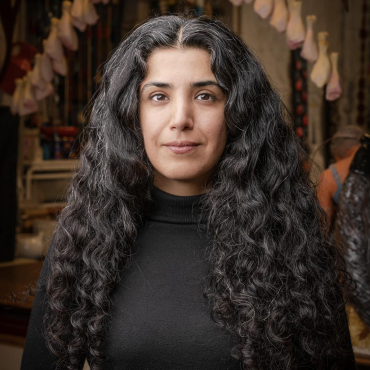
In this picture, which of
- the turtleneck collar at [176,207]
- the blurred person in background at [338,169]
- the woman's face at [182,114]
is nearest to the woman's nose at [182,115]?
the woman's face at [182,114]

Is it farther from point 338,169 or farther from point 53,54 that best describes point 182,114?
point 53,54

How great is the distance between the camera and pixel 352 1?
4934mm

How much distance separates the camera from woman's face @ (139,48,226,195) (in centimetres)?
126

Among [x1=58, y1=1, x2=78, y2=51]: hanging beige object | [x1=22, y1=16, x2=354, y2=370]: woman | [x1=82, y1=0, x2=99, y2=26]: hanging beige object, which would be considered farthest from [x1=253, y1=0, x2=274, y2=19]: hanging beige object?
[x1=22, y1=16, x2=354, y2=370]: woman

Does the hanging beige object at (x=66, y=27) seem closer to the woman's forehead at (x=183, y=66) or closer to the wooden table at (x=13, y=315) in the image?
the wooden table at (x=13, y=315)

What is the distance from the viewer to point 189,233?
1378 millimetres

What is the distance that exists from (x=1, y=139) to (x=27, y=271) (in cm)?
76

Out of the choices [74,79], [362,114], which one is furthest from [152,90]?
[362,114]

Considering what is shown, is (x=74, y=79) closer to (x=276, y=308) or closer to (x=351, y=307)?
(x=351, y=307)

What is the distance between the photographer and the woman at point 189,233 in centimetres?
126

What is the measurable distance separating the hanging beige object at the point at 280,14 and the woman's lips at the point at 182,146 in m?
1.62

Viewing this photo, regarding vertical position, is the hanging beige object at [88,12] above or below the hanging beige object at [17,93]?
above

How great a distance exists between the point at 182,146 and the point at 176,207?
0.17 metres

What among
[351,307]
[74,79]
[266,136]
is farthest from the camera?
[74,79]
